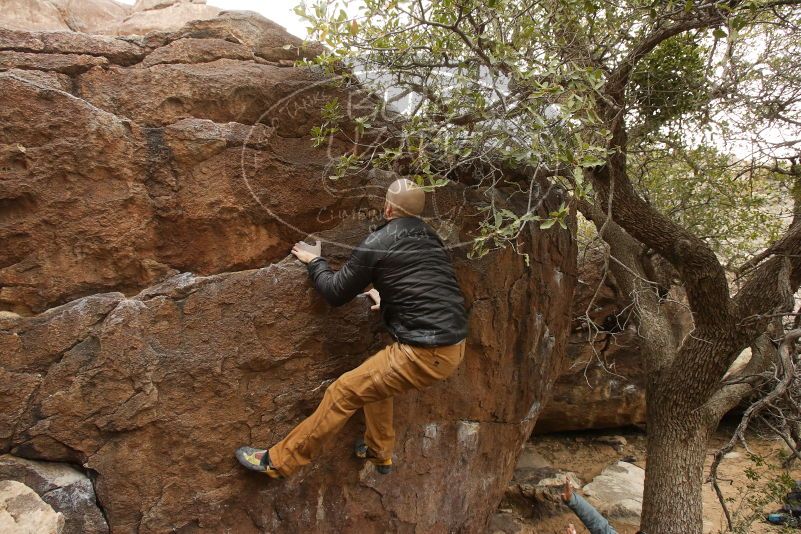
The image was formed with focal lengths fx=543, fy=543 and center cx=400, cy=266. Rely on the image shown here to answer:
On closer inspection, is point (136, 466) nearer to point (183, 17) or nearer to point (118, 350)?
point (118, 350)

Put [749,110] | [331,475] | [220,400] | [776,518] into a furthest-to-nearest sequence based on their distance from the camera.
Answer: [776,518] < [749,110] < [331,475] < [220,400]

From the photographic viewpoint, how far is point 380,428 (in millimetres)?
3453

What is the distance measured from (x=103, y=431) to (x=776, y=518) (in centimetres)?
637

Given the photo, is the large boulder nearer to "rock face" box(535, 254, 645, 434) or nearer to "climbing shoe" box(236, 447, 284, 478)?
"rock face" box(535, 254, 645, 434)

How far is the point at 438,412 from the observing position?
3936mm

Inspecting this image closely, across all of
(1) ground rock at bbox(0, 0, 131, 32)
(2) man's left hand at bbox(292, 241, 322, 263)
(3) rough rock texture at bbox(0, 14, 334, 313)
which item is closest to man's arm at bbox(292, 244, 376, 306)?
(2) man's left hand at bbox(292, 241, 322, 263)

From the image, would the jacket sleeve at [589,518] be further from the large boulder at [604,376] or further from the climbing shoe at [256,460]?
the large boulder at [604,376]

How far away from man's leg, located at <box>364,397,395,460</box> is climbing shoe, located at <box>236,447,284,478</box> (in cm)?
61

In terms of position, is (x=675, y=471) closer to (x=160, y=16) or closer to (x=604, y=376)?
(x=604, y=376)

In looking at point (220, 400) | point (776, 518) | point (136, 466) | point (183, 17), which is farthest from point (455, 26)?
point (776, 518)

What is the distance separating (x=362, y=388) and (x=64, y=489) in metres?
1.67

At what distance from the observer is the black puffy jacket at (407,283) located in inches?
122

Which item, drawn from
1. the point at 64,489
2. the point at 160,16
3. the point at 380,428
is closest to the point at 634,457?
the point at 380,428

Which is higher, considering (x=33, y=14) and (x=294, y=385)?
(x=33, y=14)
